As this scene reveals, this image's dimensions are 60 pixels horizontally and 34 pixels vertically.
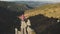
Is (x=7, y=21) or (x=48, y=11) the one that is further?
(x=7, y=21)

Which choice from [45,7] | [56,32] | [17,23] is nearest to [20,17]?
[17,23]

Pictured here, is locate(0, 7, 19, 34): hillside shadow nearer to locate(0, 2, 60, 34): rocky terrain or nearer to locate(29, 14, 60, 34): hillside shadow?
locate(0, 2, 60, 34): rocky terrain

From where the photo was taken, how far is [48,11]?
2027 millimetres

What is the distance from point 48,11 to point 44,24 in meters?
0.18

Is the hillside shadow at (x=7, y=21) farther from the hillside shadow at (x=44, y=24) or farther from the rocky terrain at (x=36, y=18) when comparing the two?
the hillside shadow at (x=44, y=24)

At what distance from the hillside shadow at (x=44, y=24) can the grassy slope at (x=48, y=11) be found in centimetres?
4

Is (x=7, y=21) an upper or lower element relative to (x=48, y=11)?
lower

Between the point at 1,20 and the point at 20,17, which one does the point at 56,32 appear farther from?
the point at 1,20

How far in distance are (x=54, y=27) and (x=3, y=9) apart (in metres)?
0.78

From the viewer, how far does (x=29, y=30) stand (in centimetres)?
200

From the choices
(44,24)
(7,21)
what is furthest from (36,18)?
(7,21)

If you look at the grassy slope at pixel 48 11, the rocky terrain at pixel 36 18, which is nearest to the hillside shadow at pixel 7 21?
the rocky terrain at pixel 36 18

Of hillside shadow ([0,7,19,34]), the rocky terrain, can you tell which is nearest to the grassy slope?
the rocky terrain

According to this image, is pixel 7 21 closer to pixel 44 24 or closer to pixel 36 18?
pixel 36 18
